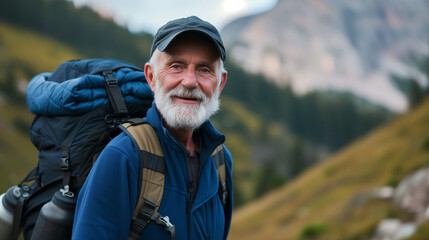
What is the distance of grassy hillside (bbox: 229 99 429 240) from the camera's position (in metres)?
18.6

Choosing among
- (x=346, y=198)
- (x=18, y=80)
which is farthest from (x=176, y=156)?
(x=18, y=80)

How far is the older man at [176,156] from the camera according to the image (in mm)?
2779

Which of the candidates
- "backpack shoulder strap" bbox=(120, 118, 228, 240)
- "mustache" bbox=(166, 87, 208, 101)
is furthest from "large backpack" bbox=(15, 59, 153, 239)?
"mustache" bbox=(166, 87, 208, 101)

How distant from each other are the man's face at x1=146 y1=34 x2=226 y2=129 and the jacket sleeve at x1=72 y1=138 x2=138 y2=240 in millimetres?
715

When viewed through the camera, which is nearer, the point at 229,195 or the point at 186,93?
the point at 186,93

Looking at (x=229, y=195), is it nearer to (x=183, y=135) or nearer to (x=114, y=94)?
(x=183, y=135)

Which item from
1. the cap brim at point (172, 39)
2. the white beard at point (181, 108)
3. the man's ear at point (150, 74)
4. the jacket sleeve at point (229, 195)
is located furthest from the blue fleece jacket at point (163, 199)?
the cap brim at point (172, 39)

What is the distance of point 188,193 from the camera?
128 inches

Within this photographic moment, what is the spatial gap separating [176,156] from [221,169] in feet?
2.44

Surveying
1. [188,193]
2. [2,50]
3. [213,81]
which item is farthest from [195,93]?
[2,50]

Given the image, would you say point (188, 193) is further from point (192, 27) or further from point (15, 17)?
point (15, 17)

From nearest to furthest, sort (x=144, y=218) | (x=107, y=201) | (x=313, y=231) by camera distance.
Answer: (x=107, y=201), (x=144, y=218), (x=313, y=231)

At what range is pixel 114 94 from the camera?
3668mm

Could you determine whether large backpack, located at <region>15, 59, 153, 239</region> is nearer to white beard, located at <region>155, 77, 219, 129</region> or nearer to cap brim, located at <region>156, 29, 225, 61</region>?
white beard, located at <region>155, 77, 219, 129</region>
